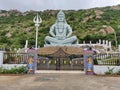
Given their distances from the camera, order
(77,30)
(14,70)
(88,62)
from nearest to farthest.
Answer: (14,70), (88,62), (77,30)

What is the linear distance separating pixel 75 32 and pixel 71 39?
30.2 m

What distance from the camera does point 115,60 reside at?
15.8m

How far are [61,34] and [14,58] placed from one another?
885cm

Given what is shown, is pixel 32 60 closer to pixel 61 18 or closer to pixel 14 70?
pixel 14 70

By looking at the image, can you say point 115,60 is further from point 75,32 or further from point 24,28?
point 24,28

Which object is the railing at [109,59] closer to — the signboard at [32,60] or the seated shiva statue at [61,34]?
the signboard at [32,60]

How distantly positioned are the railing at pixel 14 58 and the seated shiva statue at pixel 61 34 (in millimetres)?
7549

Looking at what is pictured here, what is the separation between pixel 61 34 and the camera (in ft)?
79.2

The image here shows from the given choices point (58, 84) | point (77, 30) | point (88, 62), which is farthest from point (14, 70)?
point (77, 30)

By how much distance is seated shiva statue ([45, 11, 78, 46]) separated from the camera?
2361cm

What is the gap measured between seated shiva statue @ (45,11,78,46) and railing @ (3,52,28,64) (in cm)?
755

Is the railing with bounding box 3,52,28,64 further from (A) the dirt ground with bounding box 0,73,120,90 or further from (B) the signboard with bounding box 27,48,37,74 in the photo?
(A) the dirt ground with bounding box 0,73,120,90

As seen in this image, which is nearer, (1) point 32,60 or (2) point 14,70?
(2) point 14,70

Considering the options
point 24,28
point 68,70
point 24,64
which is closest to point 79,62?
point 68,70
